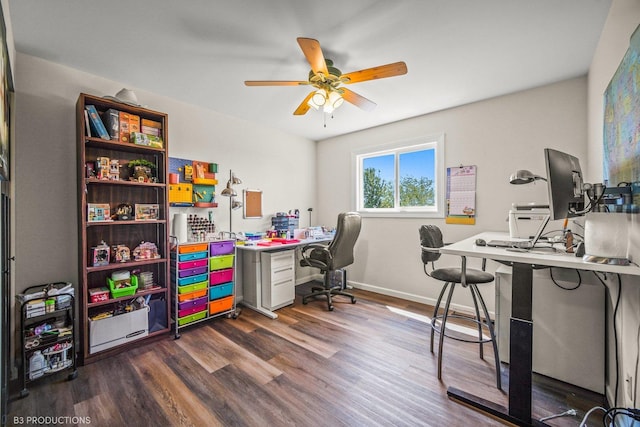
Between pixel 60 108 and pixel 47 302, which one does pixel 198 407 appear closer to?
pixel 47 302

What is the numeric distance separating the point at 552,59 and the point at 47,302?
165 inches

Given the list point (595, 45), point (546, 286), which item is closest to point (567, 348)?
point (546, 286)

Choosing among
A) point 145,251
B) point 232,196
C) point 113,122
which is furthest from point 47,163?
point 232,196

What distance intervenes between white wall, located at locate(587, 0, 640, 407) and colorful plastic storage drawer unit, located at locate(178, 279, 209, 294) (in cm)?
295

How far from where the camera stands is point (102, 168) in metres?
2.14

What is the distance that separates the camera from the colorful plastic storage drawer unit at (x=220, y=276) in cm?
270

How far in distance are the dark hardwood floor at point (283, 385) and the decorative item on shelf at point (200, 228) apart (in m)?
0.93

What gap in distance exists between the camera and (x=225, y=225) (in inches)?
128

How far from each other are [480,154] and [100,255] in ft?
12.3

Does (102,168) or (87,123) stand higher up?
(87,123)

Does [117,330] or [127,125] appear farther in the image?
[127,125]

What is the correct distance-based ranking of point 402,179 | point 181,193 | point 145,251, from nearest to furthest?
1. point 145,251
2. point 181,193
3. point 402,179

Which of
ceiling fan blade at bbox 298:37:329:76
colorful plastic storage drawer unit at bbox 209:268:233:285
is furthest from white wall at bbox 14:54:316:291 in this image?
ceiling fan blade at bbox 298:37:329:76

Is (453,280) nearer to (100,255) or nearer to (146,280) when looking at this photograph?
(146,280)
